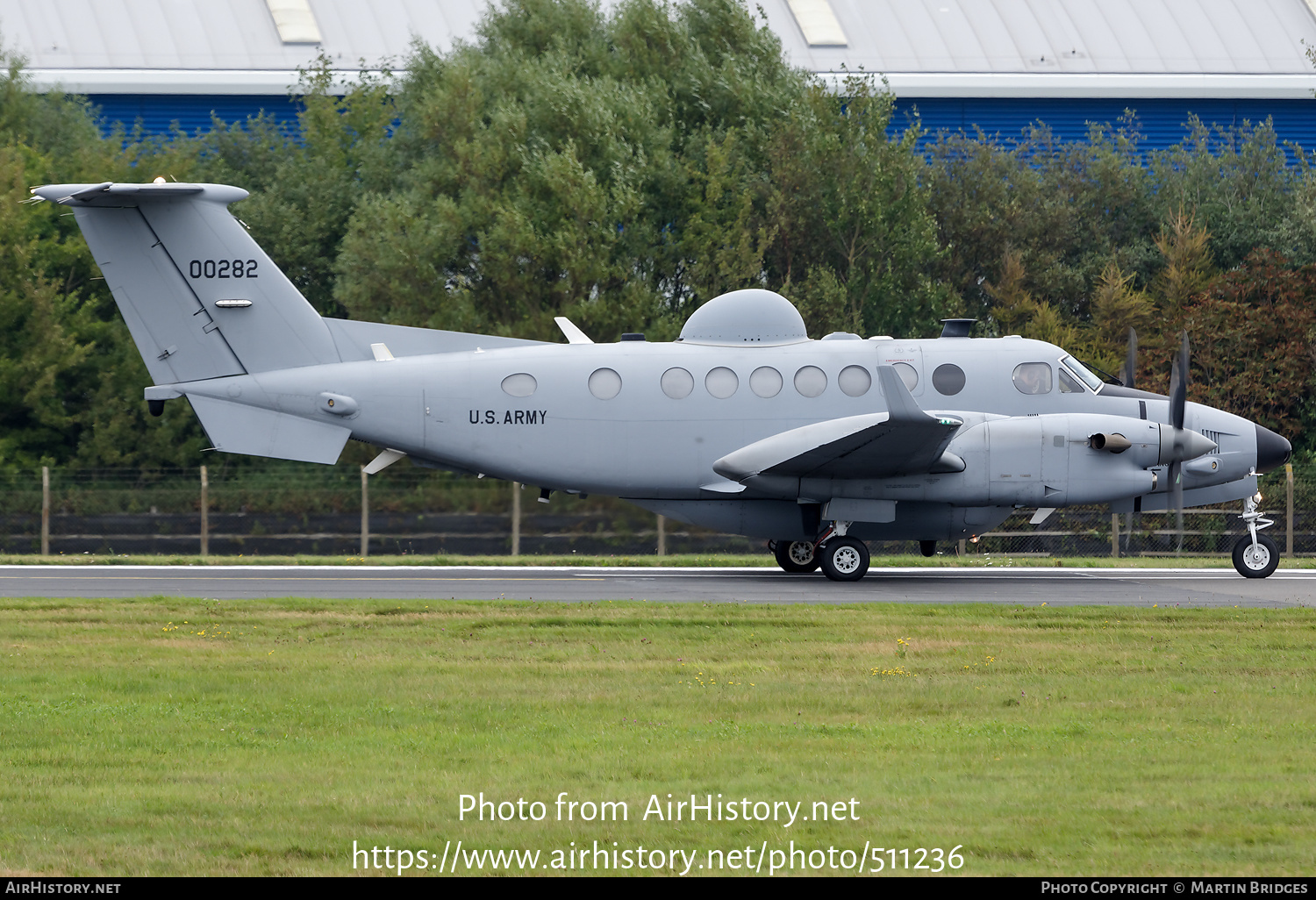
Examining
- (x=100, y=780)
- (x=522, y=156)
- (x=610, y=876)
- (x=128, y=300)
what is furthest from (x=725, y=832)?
(x=522, y=156)

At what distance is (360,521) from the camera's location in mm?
28703

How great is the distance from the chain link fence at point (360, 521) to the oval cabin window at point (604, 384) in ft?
20.6

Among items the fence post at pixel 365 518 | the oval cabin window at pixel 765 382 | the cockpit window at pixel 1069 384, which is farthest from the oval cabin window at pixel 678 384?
the fence post at pixel 365 518

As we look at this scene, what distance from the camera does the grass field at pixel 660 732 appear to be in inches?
284

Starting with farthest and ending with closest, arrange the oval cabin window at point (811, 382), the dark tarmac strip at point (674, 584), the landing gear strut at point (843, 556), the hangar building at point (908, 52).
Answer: the hangar building at point (908, 52) → the oval cabin window at point (811, 382) → the landing gear strut at point (843, 556) → the dark tarmac strip at point (674, 584)

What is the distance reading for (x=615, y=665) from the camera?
12.9 meters

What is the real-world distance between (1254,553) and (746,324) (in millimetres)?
8645

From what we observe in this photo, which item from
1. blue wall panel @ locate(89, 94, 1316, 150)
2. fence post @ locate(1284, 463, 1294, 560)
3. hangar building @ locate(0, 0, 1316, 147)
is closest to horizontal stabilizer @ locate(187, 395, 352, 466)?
fence post @ locate(1284, 463, 1294, 560)

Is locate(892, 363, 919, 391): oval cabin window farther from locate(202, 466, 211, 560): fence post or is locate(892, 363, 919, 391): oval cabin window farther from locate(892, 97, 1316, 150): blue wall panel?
locate(892, 97, 1316, 150): blue wall panel

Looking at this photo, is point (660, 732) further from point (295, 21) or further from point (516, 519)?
point (295, 21)

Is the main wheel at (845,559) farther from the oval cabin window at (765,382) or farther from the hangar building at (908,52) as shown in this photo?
the hangar building at (908,52)

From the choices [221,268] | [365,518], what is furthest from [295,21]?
[221,268]

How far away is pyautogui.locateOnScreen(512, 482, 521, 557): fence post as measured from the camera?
27.0 metres
